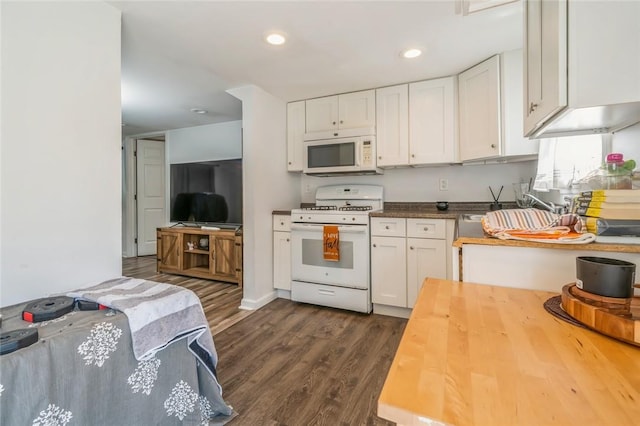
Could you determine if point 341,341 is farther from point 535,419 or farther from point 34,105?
point 34,105

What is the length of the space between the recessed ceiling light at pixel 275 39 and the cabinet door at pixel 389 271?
1730 mm

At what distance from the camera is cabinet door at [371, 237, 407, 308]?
98.1 inches

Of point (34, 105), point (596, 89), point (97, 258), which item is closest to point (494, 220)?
point (596, 89)

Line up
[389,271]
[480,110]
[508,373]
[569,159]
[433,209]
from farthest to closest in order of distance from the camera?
1. [433,209]
2. [389,271]
3. [480,110]
4. [569,159]
5. [508,373]

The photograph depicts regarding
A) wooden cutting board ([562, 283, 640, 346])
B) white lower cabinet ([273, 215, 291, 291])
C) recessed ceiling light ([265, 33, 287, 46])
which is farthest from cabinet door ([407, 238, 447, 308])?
recessed ceiling light ([265, 33, 287, 46])

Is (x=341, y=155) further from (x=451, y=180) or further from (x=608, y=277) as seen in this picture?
(x=608, y=277)

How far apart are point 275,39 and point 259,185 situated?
50.6 inches

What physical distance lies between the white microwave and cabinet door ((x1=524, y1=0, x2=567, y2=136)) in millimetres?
1649

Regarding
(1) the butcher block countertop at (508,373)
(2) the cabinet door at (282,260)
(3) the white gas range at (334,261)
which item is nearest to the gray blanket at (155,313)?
(1) the butcher block countertop at (508,373)

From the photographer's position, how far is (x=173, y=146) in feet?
15.2

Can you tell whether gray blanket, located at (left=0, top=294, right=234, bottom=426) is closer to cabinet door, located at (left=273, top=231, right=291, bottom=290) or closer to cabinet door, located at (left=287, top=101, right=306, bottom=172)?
cabinet door, located at (left=273, top=231, right=291, bottom=290)

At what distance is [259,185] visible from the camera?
2.80 m

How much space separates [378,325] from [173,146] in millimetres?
4167

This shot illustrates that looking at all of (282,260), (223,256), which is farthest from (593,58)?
(223,256)
